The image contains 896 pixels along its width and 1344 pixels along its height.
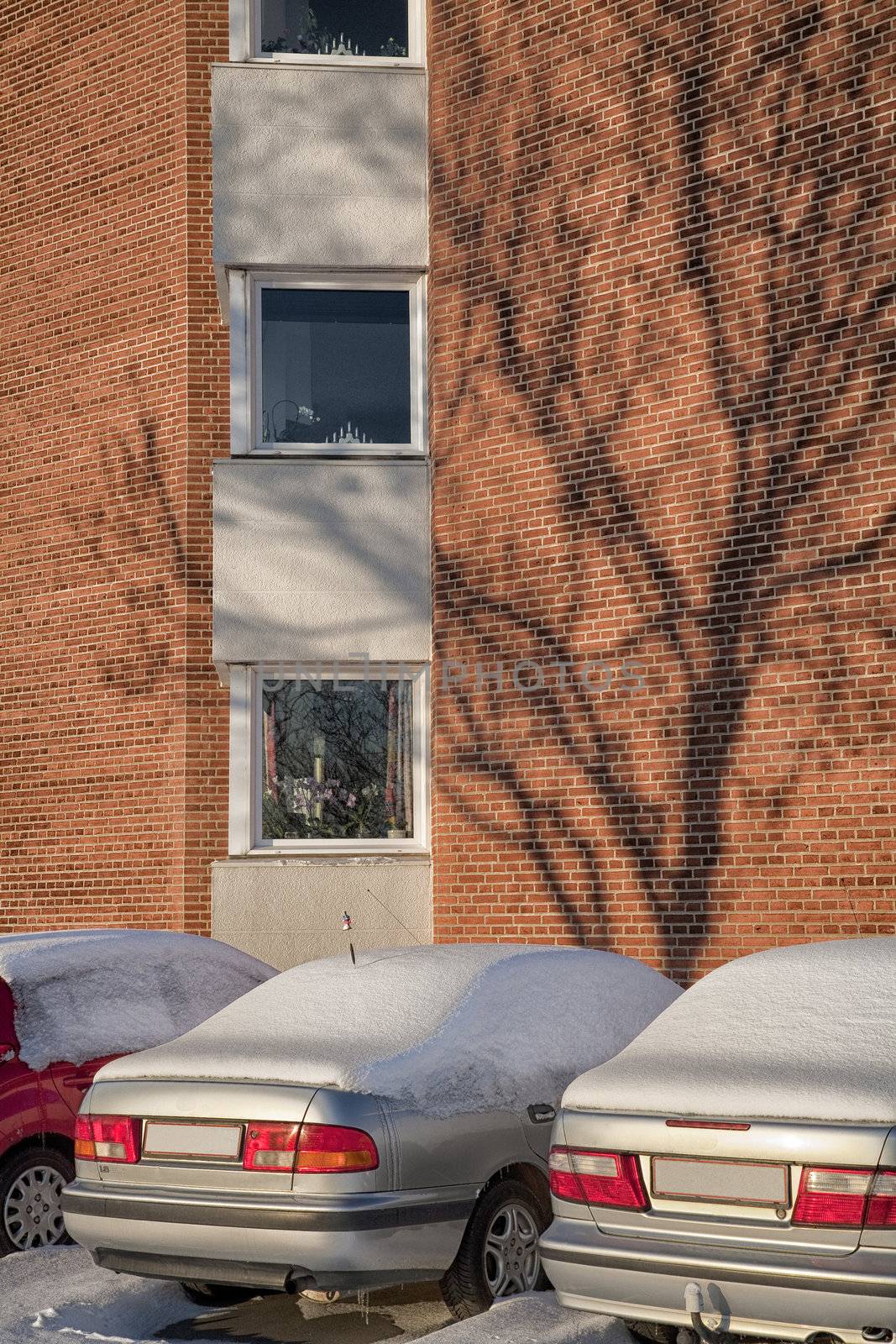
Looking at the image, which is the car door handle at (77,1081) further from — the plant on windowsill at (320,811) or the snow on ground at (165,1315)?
the plant on windowsill at (320,811)

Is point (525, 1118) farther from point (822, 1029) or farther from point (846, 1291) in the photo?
point (846, 1291)

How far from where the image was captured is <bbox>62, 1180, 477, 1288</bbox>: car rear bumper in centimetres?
488

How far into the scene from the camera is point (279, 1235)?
193 inches

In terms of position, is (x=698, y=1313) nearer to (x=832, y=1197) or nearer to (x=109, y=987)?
(x=832, y=1197)

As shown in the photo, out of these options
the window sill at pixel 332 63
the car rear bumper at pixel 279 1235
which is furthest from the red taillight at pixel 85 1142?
the window sill at pixel 332 63

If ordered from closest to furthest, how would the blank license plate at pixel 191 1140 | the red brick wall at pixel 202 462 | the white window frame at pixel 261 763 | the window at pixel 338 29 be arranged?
1. the blank license plate at pixel 191 1140
2. the white window frame at pixel 261 763
3. the red brick wall at pixel 202 462
4. the window at pixel 338 29

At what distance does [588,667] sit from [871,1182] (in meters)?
7.53

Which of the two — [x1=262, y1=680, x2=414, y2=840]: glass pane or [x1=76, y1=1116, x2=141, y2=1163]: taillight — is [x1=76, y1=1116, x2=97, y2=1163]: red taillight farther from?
[x1=262, y1=680, x2=414, y2=840]: glass pane

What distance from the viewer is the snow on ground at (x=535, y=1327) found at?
482 centimetres

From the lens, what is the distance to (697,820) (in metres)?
10.8

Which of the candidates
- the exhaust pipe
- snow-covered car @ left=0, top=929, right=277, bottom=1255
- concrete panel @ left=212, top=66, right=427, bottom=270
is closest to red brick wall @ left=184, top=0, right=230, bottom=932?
concrete panel @ left=212, top=66, right=427, bottom=270

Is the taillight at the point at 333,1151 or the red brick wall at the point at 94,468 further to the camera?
the red brick wall at the point at 94,468

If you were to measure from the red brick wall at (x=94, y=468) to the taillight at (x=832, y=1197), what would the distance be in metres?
9.15

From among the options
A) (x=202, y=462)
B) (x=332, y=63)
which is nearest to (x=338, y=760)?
(x=202, y=462)
